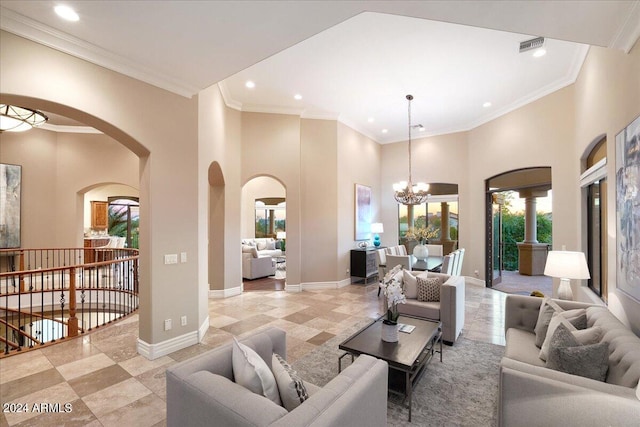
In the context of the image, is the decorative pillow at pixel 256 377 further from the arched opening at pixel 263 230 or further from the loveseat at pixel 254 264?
the loveseat at pixel 254 264

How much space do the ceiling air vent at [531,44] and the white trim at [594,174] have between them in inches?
71.9

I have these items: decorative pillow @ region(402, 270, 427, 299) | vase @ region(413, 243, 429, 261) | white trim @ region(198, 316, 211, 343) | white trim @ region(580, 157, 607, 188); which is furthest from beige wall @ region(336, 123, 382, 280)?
white trim @ region(580, 157, 607, 188)

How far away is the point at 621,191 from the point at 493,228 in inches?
204

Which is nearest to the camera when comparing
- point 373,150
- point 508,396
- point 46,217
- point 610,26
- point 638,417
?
point 638,417

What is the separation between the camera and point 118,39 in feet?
9.44

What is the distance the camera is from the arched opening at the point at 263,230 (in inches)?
316

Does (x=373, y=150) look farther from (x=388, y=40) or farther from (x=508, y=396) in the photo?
(x=508, y=396)

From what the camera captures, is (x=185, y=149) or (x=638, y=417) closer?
(x=638, y=417)

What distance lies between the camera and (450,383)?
9.51 ft

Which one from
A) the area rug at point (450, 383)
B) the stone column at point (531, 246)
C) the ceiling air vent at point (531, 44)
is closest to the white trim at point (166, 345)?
the area rug at point (450, 383)

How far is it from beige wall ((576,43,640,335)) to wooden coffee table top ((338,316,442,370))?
169cm

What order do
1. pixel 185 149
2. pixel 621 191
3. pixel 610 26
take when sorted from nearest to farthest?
pixel 610 26 < pixel 621 191 < pixel 185 149

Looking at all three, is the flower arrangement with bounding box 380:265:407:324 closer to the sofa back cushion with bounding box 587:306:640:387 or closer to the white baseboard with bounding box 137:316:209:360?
the sofa back cushion with bounding box 587:306:640:387

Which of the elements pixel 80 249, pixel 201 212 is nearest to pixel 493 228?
Answer: pixel 201 212
